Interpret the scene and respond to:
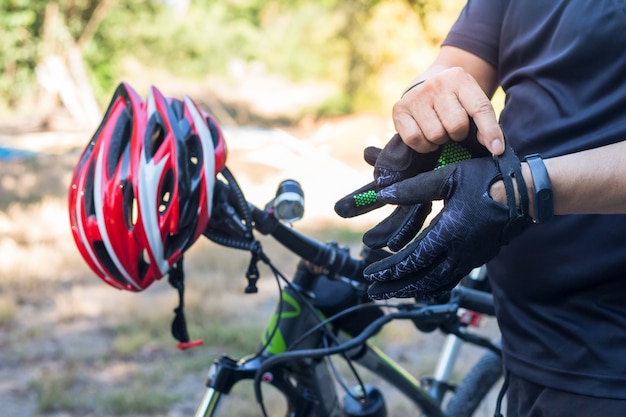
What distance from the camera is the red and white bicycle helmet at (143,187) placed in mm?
1573

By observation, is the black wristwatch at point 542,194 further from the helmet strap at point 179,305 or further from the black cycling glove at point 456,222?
the helmet strap at point 179,305

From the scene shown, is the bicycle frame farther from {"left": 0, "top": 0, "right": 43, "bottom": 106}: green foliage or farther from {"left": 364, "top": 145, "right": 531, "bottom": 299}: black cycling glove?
{"left": 0, "top": 0, "right": 43, "bottom": 106}: green foliage

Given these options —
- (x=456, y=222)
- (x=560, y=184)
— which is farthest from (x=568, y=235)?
(x=456, y=222)

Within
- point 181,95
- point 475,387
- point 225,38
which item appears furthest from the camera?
point 225,38

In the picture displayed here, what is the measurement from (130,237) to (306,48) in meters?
28.1

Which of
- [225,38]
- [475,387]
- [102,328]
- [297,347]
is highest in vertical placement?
[225,38]

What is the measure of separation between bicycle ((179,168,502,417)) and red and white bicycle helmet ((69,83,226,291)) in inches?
4.3

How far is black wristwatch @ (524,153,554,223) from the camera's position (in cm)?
108

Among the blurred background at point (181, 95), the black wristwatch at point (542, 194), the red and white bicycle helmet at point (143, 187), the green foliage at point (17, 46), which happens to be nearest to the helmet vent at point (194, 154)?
the red and white bicycle helmet at point (143, 187)

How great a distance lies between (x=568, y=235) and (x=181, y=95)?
10100 mm

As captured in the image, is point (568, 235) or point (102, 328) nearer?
point (568, 235)

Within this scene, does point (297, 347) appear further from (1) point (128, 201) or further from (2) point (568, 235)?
(2) point (568, 235)

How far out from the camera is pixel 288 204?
5.73 ft

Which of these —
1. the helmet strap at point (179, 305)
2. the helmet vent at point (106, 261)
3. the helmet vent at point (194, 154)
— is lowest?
the helmet strap at point (179, 305)
